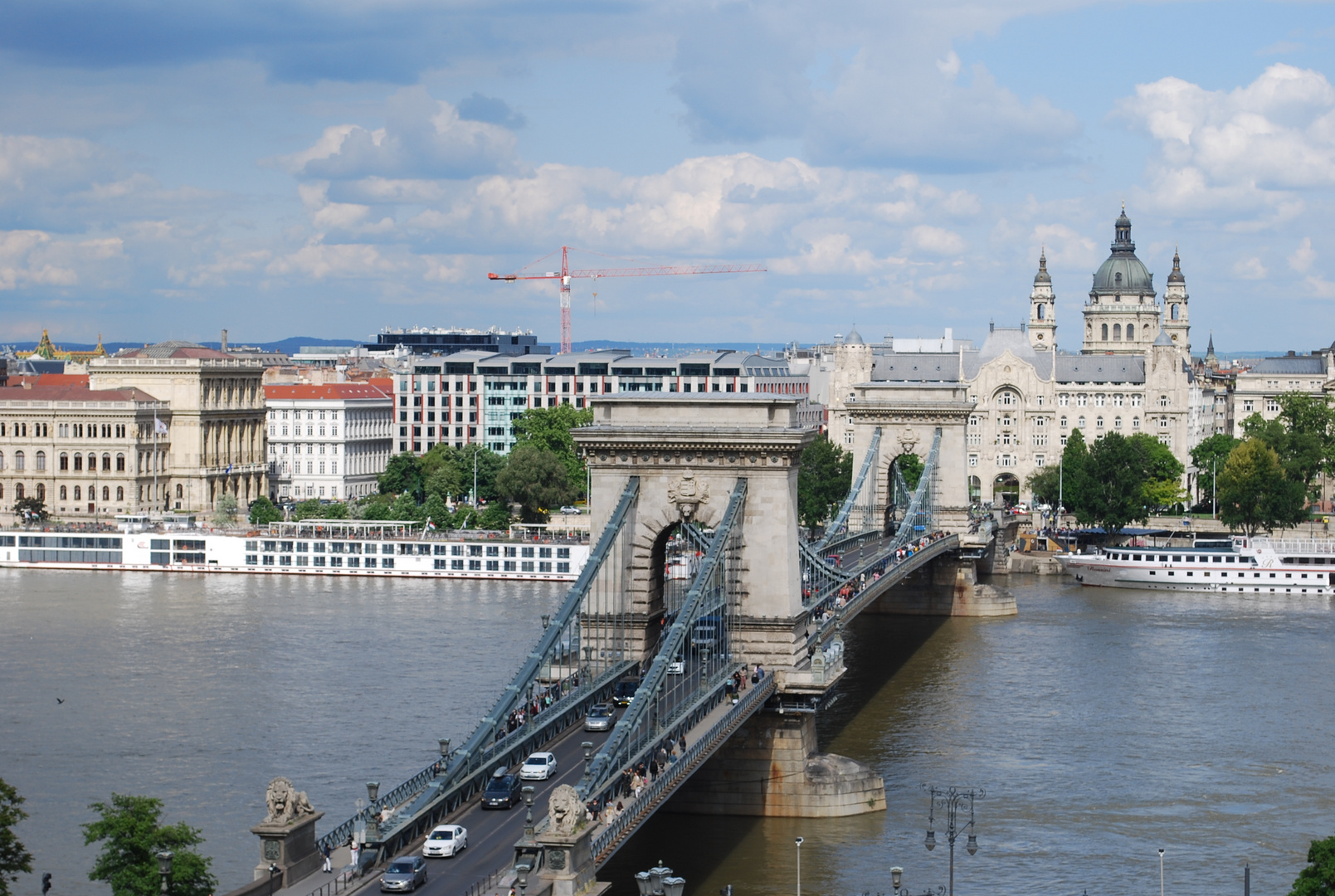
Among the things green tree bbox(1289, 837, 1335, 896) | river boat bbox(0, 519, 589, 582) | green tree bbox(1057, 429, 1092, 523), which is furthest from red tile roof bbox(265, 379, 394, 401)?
green tree bbox(1289, 837, 1335, 896)

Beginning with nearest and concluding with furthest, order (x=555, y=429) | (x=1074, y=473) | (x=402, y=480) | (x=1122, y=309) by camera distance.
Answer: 1. (x=1074, y=473)
2. (x=555, y=429)
3. (x=402, y=480)
4. (x=1122, y=309)

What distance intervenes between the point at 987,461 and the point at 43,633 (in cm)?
7553

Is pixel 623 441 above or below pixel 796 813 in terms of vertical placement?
above

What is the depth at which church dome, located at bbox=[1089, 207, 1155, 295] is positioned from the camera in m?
166

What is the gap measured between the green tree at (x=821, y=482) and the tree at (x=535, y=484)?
12.4 metres

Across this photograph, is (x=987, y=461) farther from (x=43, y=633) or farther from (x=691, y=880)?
(x=691, y=880)

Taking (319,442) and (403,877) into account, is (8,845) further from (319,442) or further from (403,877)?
(319,442)

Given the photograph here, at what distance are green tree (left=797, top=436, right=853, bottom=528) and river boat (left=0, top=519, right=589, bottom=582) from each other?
13896 mm

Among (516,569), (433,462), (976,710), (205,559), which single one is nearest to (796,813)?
(976,710)

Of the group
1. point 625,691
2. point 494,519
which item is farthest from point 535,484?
point 625,691

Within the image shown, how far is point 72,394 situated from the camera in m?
117

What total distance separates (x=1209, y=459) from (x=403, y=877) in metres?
104

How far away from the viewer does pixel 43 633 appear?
2712 inches

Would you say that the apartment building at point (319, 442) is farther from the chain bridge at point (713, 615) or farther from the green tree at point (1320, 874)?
the green tree at point (1320, 874)
